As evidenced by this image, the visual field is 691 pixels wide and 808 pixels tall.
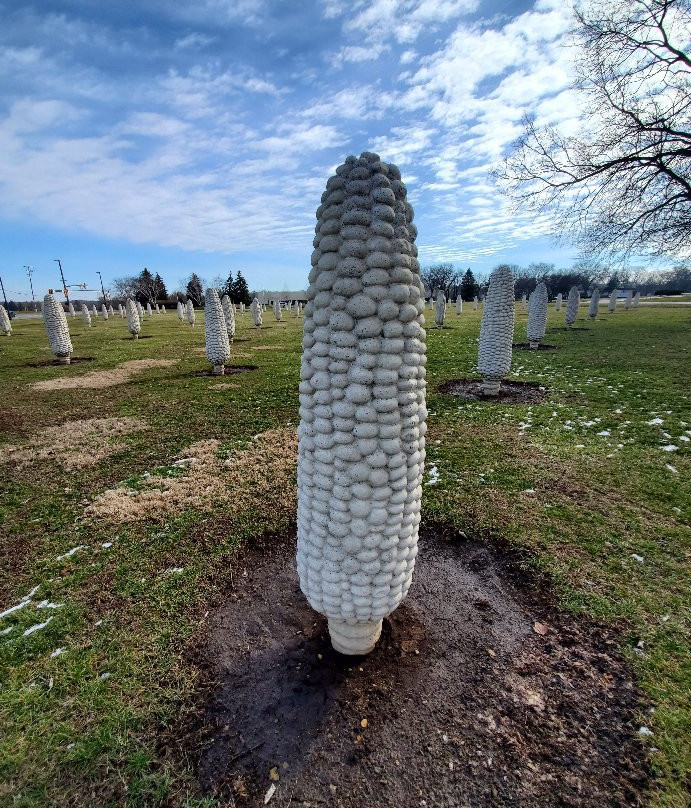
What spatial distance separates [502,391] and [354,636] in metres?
9.12

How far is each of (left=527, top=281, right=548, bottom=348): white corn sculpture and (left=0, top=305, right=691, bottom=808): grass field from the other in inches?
288

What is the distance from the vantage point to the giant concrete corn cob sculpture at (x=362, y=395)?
225 centimetres

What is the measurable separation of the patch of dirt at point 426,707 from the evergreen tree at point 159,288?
3368 inches

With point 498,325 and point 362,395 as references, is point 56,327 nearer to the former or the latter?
point 498,325

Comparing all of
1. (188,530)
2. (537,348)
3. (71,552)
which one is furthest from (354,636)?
(537,348)

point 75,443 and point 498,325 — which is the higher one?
point 498,325

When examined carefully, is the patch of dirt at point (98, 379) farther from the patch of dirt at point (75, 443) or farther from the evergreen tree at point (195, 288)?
the evergreen tree at point (195, 288)

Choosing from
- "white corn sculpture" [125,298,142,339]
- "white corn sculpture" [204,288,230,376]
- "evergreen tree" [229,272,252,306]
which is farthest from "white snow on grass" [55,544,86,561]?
"evergreen tree" [229,272,252,306]

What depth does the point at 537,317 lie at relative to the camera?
60.2 feet

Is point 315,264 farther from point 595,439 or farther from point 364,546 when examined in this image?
point 595,439

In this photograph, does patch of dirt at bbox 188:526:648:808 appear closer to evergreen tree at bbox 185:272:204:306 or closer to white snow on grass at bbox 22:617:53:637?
white snow on grass at bbox 22:617:53:637

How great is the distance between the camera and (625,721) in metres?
2.60

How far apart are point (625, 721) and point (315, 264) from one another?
3.50 meters

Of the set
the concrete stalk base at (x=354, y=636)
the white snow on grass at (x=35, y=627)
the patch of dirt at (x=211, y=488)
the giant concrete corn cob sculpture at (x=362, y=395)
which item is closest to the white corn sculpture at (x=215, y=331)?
the patch of dirt at (x=211, y=488)
